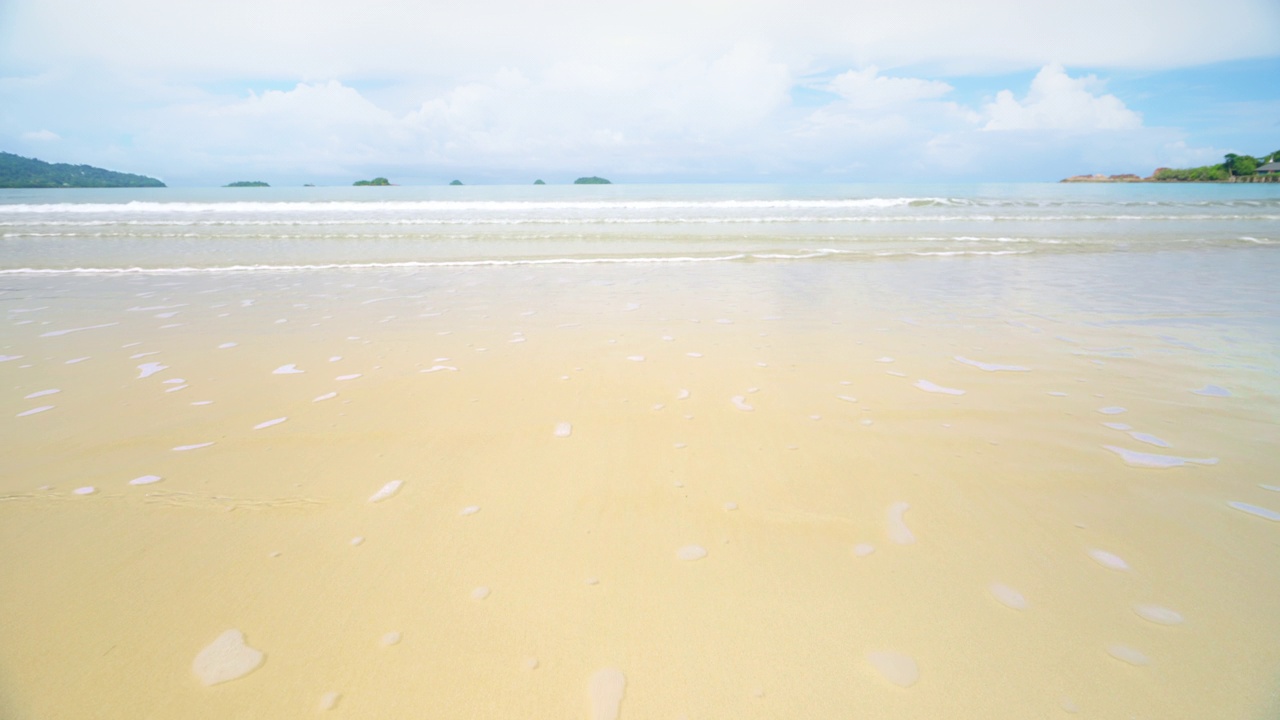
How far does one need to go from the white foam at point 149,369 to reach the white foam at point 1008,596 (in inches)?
222

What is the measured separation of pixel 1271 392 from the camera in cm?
370

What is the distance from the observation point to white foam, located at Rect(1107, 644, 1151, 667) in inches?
65.1

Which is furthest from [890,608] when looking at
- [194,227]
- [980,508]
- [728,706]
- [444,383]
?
[194,227]

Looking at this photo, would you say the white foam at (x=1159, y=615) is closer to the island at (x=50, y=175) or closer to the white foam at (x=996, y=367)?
the white foam at (x=996, y=367)

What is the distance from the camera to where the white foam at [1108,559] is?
6.80 feet

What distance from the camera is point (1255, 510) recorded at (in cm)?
239

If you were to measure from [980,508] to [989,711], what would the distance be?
114cm

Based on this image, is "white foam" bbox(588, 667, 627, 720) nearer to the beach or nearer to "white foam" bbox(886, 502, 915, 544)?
the beach

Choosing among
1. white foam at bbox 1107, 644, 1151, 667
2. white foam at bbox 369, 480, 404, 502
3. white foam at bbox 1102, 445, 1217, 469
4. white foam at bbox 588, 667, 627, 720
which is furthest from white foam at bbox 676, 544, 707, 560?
white foam at bbox 1102, 445, 1217, 469

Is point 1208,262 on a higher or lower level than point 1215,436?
higher

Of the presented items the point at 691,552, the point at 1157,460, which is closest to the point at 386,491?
the point at 691,552

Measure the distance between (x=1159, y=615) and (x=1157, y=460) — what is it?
1.42 metres

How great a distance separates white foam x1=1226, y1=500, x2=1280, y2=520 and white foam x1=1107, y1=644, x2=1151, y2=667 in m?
1.32

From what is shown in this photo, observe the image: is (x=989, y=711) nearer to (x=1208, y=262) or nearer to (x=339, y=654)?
(x=339, y=654)
